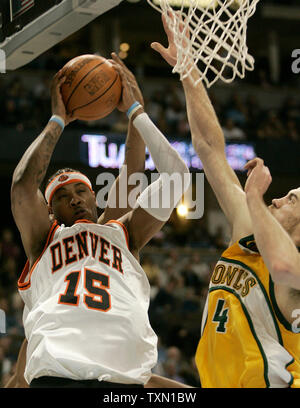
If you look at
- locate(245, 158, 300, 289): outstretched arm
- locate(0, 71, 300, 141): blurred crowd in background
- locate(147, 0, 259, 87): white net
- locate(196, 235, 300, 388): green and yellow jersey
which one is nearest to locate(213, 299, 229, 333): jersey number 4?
locate(196, 235, 300, 388): green and yellow jersey

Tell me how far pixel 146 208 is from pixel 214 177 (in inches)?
16.0

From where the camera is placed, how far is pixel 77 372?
10.1 feet

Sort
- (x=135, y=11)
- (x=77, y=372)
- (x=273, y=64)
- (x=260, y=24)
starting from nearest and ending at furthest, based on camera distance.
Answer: (x=77, y=372) < (x=135, y=11) < (x=260, y=24) < (x=273, y=64)

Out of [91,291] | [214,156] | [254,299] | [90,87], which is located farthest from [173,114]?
[91,291]

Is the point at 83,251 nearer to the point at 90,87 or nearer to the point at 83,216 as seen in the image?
the point at 83,216

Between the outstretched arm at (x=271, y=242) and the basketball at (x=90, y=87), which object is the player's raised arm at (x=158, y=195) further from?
the outstretched arm at (x=271, y=242)

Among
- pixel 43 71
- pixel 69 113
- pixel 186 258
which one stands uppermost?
pixel 69 113

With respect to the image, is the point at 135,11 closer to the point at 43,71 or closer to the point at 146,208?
the point at 43,71

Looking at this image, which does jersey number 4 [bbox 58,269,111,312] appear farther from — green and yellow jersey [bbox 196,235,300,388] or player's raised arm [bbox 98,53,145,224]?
player's raised arm [bbox 98,53,145,224]

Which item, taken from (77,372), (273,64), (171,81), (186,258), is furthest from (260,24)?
(77,372)

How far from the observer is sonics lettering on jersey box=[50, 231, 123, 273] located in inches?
133

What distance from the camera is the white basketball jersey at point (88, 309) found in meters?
3.11

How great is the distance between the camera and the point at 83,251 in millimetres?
3412
